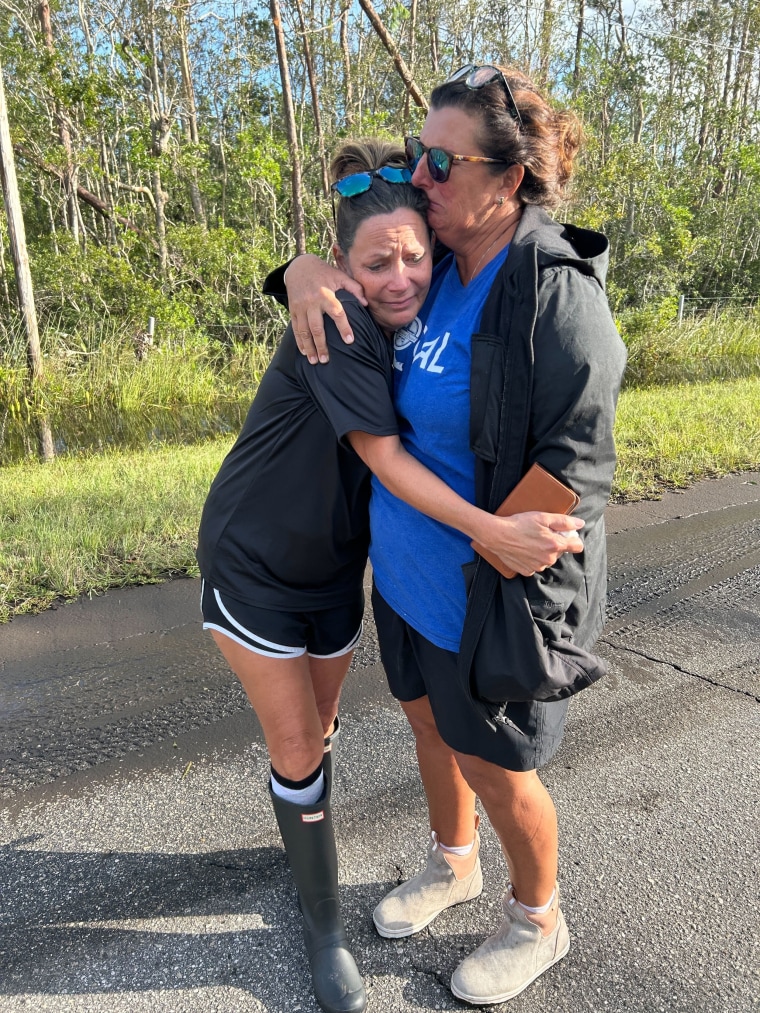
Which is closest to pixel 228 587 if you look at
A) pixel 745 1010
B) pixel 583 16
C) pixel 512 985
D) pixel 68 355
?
pixel 512 985

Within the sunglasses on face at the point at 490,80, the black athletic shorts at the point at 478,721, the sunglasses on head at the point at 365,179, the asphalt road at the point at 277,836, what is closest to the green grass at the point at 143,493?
the asphalt road at the point at 277,836

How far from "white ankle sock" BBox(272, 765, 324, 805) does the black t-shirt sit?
0.48 metres

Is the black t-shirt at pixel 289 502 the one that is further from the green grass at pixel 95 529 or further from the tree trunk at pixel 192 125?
the tree trunk at pixel 192 125

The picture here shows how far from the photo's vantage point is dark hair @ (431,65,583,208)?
1630 millimetres

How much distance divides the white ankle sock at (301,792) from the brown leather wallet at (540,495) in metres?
0.96

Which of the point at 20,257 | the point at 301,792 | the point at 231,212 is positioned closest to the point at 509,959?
the point at 301,792

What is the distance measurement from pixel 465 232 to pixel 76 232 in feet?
49.5

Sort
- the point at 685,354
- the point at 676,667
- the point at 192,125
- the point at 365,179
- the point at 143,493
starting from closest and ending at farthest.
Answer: the point at 365,179
the point at 676,667
the point at 143,493
the point at 685,354
the point at 192,125

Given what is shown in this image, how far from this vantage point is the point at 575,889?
2.22 meters

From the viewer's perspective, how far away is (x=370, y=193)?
1.72 m

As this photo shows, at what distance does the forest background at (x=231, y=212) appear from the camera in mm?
9648

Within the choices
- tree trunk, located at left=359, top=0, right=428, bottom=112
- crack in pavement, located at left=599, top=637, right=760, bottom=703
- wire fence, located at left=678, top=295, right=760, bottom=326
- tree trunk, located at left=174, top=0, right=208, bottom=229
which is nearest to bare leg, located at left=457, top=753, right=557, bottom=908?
crack in pavement, located at left=599, top=637, right=760, bottom=703

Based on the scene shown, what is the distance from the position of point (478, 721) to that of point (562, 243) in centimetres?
106

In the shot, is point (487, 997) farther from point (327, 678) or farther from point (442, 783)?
point (327, 678)
